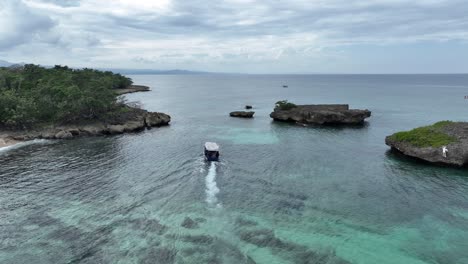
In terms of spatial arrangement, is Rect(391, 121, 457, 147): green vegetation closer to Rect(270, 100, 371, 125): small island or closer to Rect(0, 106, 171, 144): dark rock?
Rect(270, 100, 371, 125): small island

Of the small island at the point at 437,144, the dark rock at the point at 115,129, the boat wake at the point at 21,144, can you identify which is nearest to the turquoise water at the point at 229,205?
the small island at the point at 437,144

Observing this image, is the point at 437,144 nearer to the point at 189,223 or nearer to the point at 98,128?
the point at 189,223

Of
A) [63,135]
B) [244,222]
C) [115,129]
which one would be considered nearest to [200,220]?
[244,222]

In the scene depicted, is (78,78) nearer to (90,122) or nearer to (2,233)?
(90,122)

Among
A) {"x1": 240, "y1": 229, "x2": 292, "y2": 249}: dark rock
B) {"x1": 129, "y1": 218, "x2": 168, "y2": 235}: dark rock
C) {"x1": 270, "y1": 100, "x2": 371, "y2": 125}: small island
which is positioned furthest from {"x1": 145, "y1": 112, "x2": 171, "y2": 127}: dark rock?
{"x1": 240, "y1": 229, "x2": 292, "y2": 249}: dark rock

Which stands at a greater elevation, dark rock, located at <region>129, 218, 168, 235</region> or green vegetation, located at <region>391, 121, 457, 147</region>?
green vegetation, located at <region>391, 121, 457, 147</region>
